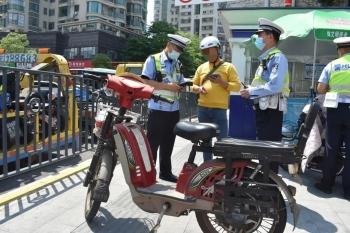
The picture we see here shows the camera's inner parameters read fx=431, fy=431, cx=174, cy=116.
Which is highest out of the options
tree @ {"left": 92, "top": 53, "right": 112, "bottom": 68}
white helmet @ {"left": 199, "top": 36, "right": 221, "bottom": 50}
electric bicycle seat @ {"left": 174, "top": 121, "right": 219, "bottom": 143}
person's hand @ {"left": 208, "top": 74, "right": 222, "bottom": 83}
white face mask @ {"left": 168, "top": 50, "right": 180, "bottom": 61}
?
tree @ {"left": 92, "top": 53, "right": 112, "bottom": 68}

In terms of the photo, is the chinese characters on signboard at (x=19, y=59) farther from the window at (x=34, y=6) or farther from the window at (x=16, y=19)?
the window at (x=34, y=6)

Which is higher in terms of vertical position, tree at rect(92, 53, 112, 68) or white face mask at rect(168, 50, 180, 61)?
tree at rect(92, 53, 112, 68)

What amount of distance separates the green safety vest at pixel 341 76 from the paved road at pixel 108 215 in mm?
1263

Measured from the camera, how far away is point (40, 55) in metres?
8.89

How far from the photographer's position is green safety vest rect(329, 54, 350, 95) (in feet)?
16.2

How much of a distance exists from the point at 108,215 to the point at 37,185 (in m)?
1.22

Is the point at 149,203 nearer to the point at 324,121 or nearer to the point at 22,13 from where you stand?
the point at 324,121

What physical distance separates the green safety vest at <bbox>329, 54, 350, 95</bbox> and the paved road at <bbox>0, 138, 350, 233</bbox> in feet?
4.14

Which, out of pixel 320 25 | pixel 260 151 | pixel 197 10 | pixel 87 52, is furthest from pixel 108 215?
pixel 197 10

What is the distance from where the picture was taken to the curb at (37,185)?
436 cm

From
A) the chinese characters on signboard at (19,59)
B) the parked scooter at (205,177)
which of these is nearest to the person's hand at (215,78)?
the parked scooter at (205,177)

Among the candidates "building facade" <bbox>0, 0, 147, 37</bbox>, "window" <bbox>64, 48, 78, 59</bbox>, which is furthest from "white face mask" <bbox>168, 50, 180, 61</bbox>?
"building facade" <bbox>0, 0, 147, 37</bbox>

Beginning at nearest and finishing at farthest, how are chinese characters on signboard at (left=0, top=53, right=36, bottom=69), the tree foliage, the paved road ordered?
the paved road → chinese characters on signboard at (left=0, top=53, right=36, bottom=69) → the tree foliage

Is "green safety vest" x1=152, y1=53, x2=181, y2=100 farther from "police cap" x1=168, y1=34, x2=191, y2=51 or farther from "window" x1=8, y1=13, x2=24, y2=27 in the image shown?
"window" x1=8, y1=13, x2=24, y2=27
